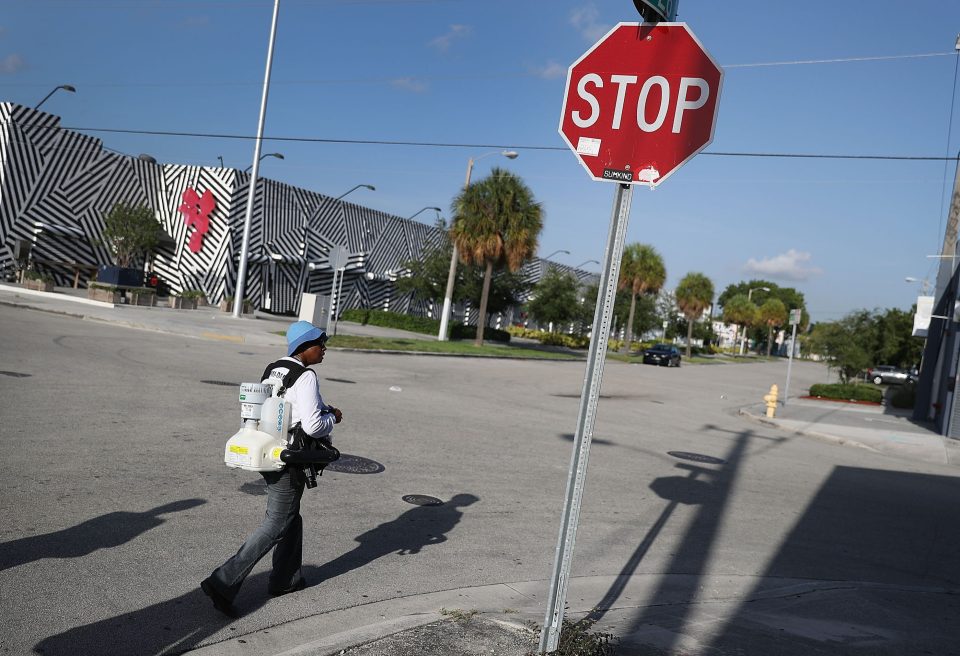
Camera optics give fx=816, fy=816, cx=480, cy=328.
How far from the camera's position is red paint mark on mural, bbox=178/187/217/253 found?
43312mm

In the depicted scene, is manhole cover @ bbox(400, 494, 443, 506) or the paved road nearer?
the paved road

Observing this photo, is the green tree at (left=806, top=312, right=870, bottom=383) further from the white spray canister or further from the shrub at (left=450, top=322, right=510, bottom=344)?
the white spray canister

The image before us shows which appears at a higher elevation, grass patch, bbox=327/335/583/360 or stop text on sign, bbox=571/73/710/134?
stop text on sign, bbox=571/73/710/134

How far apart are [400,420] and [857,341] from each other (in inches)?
1213

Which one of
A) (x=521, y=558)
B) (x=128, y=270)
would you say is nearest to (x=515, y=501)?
(x=521, y=558)

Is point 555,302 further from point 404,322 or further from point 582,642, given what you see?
point 582,642

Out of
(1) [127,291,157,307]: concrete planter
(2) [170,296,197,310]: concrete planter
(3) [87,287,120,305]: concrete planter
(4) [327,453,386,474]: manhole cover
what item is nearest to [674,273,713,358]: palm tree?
(2) [170,296,197,310]: concrete planter

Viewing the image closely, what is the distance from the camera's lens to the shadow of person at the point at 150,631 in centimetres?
392

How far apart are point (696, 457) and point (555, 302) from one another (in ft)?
145

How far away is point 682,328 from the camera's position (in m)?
91.5

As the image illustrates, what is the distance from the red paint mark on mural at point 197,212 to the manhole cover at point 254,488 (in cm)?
3878

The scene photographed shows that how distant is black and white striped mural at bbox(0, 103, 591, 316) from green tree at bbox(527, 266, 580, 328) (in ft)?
27.8

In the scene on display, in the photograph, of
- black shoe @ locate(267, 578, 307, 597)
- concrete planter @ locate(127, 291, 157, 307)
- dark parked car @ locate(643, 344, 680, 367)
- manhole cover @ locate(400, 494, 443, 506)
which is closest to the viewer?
black shoe @ locate(267, 578, 307, 597)

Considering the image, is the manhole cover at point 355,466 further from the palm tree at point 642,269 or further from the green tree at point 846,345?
the palm tree at point 642,269
